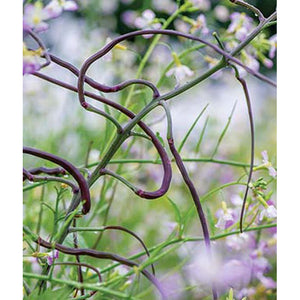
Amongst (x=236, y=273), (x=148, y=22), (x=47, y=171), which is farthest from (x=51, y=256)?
(x=236, y=273)

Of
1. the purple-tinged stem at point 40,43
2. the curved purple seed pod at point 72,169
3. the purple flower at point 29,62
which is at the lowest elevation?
the curved purple seed pod at point 72,169

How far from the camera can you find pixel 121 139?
1.36 feet

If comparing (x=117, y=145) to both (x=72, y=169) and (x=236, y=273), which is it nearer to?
(x=72, y=169)

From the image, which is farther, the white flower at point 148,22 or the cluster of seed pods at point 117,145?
the white flower at point 148,22

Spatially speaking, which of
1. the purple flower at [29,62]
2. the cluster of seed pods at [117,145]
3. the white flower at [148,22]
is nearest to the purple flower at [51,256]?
the cluster of seed pods at [117,145]

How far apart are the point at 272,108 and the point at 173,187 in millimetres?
782

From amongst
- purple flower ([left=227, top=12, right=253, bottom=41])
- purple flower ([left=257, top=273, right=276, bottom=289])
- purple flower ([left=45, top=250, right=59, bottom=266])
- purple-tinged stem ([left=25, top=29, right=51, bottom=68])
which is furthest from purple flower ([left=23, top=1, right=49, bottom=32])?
purple flower ([left=257, top=273, right=276, bottom=289])

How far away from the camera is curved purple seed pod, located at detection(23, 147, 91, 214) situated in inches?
14.9

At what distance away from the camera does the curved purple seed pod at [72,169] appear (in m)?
0.38

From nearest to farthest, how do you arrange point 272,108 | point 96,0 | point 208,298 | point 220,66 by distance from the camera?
1. point 220,66
2. point 208,298
3. point 96,0
4. point 272,108

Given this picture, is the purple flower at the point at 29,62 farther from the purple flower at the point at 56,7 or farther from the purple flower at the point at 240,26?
the purple flower at the point at 240,26
